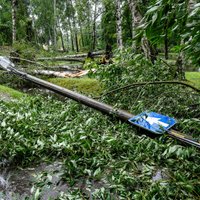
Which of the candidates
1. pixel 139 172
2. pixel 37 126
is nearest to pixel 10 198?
pixel 37 126

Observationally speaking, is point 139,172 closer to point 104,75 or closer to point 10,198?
point 10,198

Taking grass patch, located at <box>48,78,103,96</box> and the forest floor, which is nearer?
the forest floor

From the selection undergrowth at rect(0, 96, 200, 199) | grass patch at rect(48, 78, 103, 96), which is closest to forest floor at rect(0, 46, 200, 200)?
undergrowth at rect(0, 96, 200, 199)

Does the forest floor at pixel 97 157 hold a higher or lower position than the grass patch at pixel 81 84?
higher

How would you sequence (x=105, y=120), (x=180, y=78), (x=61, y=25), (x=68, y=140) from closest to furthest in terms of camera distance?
1. (x=68, y=140)
2. (x=105, y=120)
3. (x=180, y=78)
4. (x=61, y=25)

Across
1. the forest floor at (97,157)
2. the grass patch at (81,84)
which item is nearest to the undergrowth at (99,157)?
the forest floor at (97,157)

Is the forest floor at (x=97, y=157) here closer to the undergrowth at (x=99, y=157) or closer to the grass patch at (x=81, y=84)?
the undergrowth at (x=99, y=157)

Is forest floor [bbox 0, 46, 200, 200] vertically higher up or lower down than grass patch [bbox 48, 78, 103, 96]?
higher up

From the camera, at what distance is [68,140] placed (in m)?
2.54

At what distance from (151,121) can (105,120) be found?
2.49 feet

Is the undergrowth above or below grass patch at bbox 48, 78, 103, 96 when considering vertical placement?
above

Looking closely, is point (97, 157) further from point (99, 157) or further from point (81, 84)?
point (81, 84)

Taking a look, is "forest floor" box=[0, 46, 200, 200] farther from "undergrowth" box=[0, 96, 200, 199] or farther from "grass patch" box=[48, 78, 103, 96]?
"grass patch" box=[48, 78, 103, 96]

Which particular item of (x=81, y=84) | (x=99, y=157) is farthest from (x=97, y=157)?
(x=81, y=84)
